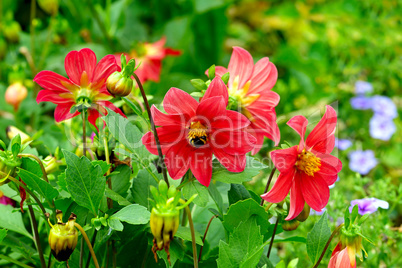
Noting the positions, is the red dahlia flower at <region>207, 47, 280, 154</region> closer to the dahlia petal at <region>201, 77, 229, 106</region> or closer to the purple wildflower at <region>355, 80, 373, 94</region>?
the dahlia petal at <region>201, 77, 229, 106</region>

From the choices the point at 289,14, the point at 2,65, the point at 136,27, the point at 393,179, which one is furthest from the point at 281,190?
the point at 289,14

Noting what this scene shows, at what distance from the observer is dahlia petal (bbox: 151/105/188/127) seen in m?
0.47

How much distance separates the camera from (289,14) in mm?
2213

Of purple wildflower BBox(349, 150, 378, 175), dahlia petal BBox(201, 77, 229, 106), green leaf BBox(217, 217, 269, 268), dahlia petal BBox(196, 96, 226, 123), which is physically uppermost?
dahlia petal BBox(201, 77, 229, 106)

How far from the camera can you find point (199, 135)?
1.68ft

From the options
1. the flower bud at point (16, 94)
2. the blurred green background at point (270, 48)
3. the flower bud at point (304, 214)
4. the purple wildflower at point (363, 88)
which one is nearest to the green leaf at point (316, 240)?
the flower bud at point (304, 214)

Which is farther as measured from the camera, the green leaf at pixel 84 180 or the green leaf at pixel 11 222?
the green leaf at pixel 11 222

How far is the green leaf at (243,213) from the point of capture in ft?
1.65

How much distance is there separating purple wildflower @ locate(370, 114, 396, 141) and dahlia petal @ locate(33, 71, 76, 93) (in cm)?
115

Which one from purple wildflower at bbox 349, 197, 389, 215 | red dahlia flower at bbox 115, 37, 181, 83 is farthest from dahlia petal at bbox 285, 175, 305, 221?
red dahlia flower at bbox 115, 37, 181, 83

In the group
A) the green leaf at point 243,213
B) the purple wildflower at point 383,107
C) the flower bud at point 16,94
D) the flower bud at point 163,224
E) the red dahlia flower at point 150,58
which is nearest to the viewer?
the flower bud at point 163,224

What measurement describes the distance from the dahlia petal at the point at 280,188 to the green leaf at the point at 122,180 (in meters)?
0.18

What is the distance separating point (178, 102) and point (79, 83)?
148 millimetres

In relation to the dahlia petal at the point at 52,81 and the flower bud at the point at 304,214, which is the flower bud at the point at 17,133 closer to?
the dahlia petal at the point at 52,81
